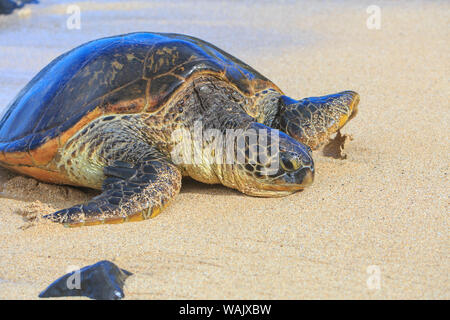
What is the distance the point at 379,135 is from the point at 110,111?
2238 millimetres

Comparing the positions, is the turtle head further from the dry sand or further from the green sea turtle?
the dry sand

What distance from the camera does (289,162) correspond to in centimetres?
344

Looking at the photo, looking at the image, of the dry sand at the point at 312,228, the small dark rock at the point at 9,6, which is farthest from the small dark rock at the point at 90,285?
the small dark rock at the point at 9,6

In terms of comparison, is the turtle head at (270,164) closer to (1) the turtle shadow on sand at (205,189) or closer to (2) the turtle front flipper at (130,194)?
(1) the turtle shadow on sand at (205,189)

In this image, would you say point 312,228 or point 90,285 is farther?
point 312,228

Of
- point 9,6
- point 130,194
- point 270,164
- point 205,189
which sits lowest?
point 205,189

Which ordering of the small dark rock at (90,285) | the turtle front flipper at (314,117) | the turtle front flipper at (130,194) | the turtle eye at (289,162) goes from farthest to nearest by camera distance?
1. the turtle front flipper at (314,117)
2. the turtle eye at (289,162)
3. the turtle front flipper at (130,194)
4. the small dark rock at (90,285)

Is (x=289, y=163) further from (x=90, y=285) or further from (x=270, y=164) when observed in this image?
(x=90, y=285)

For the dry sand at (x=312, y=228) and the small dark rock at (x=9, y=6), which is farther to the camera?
the small dark rock at (x=9, y=6)

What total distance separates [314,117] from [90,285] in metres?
2.32

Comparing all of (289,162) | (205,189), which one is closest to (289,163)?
(289,162)

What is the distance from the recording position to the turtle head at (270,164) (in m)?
3.46
